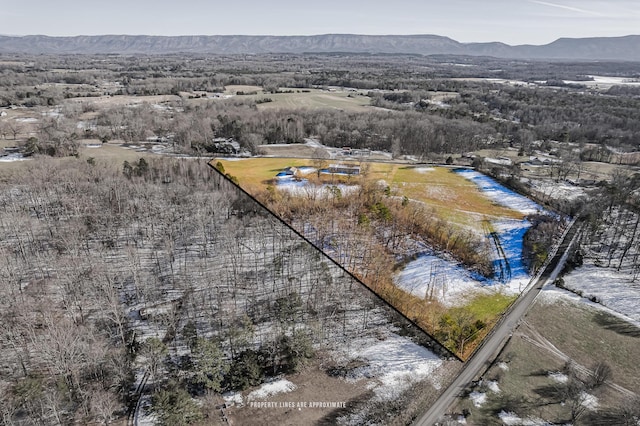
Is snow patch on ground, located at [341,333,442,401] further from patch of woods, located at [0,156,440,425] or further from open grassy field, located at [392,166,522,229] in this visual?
open grassy field, located at [392,166,522,229]

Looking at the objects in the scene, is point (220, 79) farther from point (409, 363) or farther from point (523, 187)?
point (409, 363)

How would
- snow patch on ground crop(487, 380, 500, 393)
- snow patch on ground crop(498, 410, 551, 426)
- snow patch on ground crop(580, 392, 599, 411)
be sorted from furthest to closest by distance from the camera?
snow patch on ground crop(487, 380, 500, 393) → snow patch on ground crop(580, 392, 599, 411) → snow patch on ground crop(498, 410, 551, 426)

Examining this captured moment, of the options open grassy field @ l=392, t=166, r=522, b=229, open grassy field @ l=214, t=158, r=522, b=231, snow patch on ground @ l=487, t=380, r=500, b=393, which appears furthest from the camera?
open grassy field @ l=214, t=158, r=522, b=231

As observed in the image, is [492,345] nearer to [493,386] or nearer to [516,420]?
[493,386]

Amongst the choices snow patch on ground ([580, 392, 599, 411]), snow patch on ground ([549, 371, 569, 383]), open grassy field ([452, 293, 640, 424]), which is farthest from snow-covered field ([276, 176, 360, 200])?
snow patch on ground ([580, 392, 599, 411])

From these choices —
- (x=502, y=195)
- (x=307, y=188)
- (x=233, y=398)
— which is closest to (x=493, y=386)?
(x=233, y=398)

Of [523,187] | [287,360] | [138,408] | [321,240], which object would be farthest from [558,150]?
[138,408]

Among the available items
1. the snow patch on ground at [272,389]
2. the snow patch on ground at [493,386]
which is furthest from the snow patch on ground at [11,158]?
the snow patch on ground at [493,386]

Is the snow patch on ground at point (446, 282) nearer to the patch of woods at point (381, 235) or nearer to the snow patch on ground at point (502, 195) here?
the patch of woods at point (381, 235)

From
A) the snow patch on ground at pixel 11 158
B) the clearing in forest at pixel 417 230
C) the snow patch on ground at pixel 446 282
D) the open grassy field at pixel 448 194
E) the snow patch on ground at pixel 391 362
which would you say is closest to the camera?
the snow patch on ground at pixel 391 362
